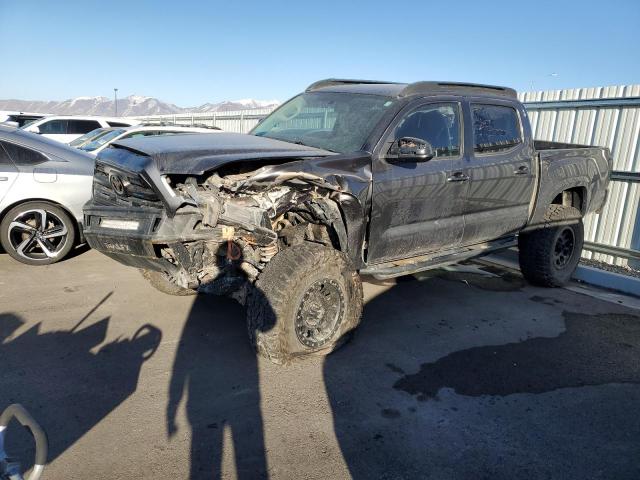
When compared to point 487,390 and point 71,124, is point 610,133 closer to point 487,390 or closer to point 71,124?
point 487,390

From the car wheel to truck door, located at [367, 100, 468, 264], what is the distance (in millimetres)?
3848

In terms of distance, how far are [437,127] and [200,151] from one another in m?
2.21

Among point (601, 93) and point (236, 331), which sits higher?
point (601, 93)

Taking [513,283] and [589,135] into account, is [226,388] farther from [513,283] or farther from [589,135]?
[589,135]

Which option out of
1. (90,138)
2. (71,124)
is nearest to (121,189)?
(90,138)

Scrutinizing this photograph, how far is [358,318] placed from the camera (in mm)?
3918

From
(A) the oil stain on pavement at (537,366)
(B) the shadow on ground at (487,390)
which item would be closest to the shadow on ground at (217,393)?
(B) the shadow on ground at (487,390)

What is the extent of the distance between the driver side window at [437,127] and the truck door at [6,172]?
4.43 m

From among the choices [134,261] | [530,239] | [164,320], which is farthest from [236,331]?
[530,239]

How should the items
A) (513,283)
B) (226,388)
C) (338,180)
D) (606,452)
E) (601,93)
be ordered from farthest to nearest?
(601,93), (513,283), (338,180), (226,388), (606,452)

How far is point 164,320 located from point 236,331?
27.3 inches

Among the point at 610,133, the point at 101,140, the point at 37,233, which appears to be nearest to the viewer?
the point at 37,233

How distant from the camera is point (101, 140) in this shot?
9828mm

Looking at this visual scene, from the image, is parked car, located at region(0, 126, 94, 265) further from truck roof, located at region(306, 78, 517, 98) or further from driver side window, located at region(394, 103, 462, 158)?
driver side window, located at region(394, 103, 462, 158)
